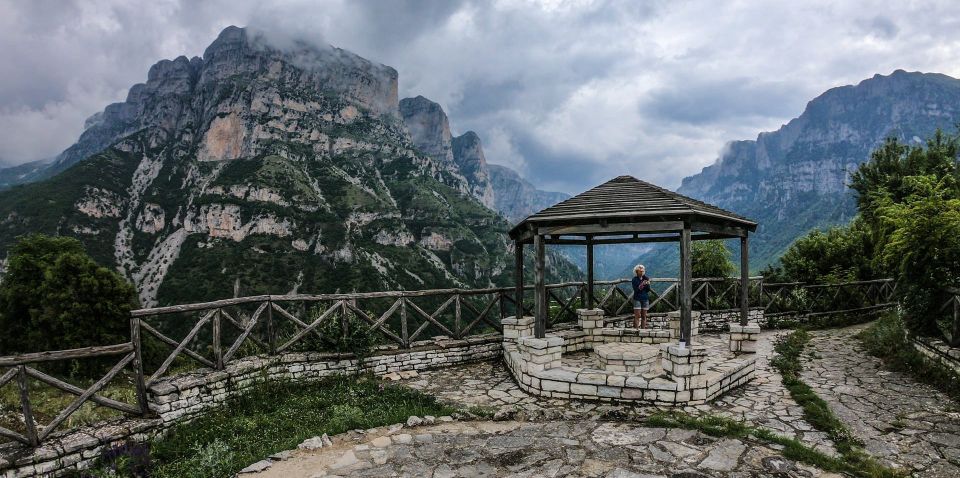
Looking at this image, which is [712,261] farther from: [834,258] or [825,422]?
[825,422]

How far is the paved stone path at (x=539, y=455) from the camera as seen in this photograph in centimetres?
391

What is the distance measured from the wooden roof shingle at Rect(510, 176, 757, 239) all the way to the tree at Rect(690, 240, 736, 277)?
7605mm

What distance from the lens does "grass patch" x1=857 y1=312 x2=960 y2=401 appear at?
20.5ft

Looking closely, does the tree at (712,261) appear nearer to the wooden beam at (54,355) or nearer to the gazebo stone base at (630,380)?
the gazebo stone base at (630,380)

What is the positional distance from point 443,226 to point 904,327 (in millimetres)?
95012

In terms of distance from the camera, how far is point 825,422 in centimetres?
492

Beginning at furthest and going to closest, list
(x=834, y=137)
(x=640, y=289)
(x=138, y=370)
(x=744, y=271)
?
1. (x=834, y=137)
2. (x=640, y=289)
3. (x=744, y=271)
4. (x=138, y=370)

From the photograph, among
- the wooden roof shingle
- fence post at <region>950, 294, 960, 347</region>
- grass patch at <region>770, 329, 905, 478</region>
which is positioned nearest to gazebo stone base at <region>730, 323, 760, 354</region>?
grass patch at <region>770, 329, 905, 478</region>

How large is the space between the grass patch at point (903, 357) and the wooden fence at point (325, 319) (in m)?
1.14

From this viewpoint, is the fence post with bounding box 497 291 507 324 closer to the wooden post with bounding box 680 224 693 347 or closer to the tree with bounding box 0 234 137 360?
the wooden post with bounding box 680 224 693 347

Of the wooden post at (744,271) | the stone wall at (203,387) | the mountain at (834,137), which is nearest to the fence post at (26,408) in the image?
the stone wall at (203,387)

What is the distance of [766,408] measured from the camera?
565cm

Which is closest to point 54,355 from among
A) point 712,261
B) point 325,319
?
point 325,319

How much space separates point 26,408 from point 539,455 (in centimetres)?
516
